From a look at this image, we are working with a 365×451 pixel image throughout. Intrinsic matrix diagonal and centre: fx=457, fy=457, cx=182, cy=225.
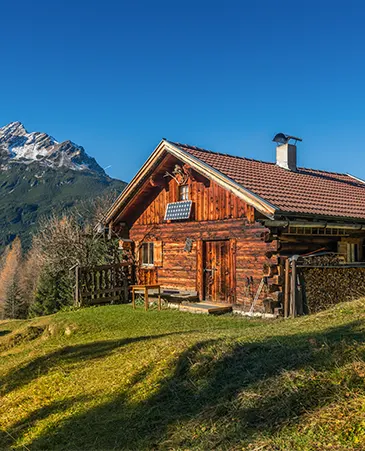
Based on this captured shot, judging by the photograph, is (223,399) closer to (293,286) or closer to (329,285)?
(293,286)

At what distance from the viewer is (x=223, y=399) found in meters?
5.27

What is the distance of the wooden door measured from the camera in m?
14.9

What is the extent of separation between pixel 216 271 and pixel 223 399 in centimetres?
1004

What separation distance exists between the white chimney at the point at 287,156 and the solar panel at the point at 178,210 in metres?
5.76

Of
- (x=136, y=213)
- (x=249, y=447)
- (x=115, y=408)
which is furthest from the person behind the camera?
(x=136, y=213)

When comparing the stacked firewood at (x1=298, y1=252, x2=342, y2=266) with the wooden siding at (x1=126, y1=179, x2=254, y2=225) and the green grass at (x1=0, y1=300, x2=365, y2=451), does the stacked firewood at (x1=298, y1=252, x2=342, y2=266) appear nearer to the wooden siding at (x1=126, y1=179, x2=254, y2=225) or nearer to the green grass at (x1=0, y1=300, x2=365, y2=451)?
the wooden siding at (x1=126, y1=179, x2=254, y2=225)

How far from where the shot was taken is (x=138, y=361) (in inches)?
295

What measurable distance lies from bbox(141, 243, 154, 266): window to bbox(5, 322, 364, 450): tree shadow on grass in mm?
11541

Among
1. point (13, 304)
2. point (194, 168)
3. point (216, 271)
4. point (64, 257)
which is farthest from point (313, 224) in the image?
point (13, 304)

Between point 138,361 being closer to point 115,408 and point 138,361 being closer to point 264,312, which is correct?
point 115,408

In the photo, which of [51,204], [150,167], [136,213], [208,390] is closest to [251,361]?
[208,390]

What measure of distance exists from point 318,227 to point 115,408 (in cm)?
936

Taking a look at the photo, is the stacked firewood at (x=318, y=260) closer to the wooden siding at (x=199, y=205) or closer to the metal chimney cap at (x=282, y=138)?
the wooden siding at (x=199, y=205)

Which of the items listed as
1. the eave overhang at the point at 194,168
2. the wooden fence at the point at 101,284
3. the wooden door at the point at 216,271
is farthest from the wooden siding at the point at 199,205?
the wooden fence at the point at 101,284
